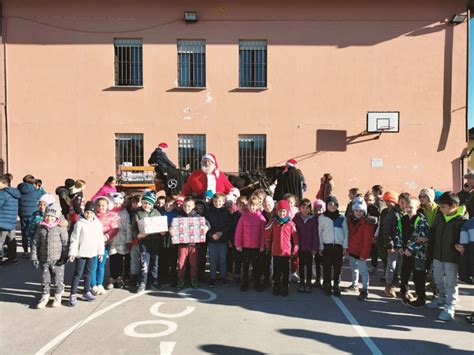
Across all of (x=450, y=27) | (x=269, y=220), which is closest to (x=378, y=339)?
(x=269, y=220)

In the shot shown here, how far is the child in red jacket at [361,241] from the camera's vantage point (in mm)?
5398

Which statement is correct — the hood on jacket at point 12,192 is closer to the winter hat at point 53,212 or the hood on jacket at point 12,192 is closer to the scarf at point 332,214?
the winter hat at point 53,212

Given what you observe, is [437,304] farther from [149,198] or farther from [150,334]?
[149,198]

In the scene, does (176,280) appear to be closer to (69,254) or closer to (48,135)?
(69,254)

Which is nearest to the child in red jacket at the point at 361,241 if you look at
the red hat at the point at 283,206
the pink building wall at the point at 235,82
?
the red hat at the point at 283,206

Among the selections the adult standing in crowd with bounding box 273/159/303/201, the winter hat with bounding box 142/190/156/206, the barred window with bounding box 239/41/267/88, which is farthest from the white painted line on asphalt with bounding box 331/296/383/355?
the barred window with bounding box 239/41/267/88

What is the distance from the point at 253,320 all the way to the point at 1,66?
13887mm

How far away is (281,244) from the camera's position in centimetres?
546

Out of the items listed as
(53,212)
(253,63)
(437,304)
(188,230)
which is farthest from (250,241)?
(253,63)

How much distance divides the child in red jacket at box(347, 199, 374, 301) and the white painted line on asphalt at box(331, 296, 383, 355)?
15.9 inches

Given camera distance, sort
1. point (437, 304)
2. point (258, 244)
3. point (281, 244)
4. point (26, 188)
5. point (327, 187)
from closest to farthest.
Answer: point (437, 304)
point (281, 244)
point (258, 244)
point (26, 188)
point (327, 187)

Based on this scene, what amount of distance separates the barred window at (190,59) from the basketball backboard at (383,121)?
6323mm

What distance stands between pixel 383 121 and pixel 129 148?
9.45 metres

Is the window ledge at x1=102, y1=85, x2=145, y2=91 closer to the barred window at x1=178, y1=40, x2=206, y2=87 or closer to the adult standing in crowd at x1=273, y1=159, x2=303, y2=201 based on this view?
the barred window at x1=178, y1=40, x2=206, y2=87
